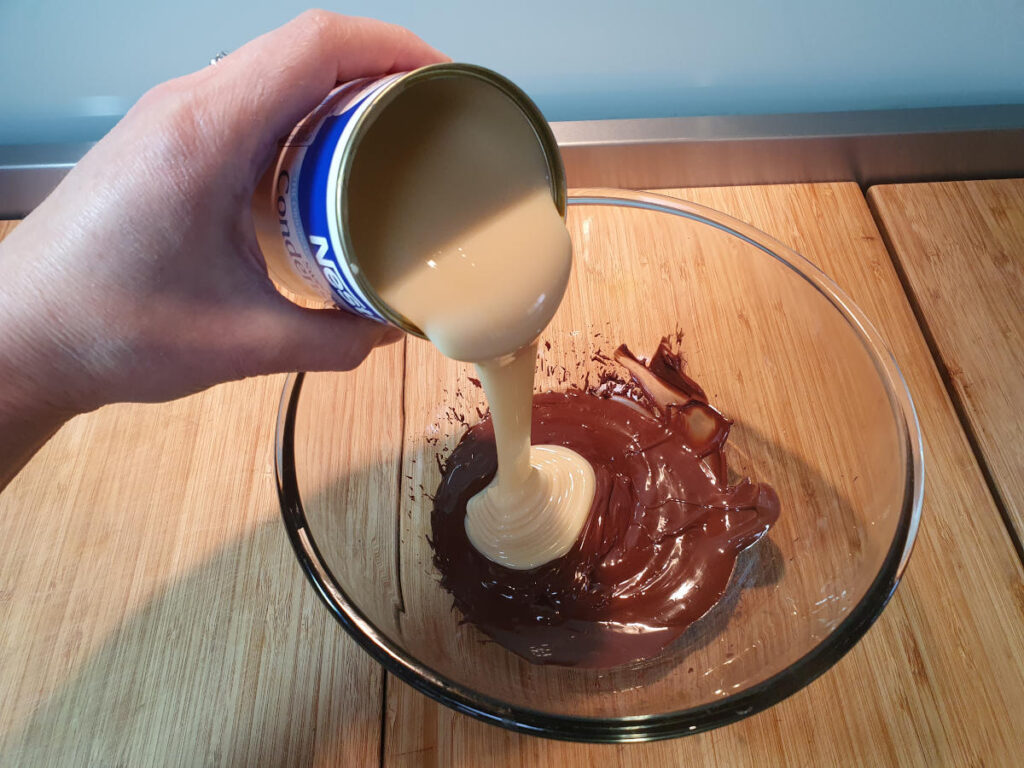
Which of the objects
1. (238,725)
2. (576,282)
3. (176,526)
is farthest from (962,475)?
(176,526)

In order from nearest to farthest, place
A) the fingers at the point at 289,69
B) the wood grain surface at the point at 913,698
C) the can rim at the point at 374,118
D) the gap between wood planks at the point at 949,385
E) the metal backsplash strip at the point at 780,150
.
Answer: the can rim at the point at 374,118
the fingers at the point at 289,69
the wood grain surface at the point at 913,698
the gap between wood planks at the point at 949,385
the metal backsplash strip at the point at 780,150

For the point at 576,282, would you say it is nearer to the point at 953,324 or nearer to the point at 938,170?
the point at 953,324

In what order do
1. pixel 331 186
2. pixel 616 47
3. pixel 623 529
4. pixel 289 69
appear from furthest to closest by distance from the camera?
pixel 616 47 < pixel 623 529 < pixel 289 69 < pixel 331 186

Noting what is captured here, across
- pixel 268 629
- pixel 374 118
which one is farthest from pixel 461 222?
pixel 268 629

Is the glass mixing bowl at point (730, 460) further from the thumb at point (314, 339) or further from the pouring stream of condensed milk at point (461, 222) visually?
the pouring stream of condensed milk at point (461, 222)

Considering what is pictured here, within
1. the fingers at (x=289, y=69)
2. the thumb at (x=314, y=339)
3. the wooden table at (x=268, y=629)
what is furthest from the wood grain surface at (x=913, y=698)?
the fingers at (x=289, y=69)

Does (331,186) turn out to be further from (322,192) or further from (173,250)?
(173,250)
